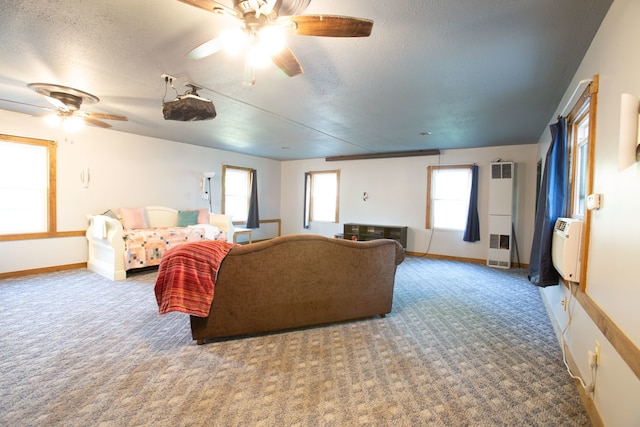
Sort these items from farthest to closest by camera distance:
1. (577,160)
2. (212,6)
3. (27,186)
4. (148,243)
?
(148,243)
(27,186)
(577,160)
(212,6)

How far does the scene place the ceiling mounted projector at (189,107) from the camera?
10.1ft

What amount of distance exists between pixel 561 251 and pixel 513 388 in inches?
42.5

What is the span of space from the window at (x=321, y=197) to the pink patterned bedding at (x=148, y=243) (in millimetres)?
3769

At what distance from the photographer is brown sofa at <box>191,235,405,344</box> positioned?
2502mm

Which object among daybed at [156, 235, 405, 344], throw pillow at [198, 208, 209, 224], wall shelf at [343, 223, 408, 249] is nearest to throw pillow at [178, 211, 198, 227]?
throw pillow at [198, 208, 209, 224]

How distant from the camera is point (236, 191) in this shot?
7684 millimetres

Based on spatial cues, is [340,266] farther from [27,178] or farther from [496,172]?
[27,178]

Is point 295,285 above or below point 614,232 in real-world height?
below

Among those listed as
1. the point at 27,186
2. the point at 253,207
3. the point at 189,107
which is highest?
the point at 189,107

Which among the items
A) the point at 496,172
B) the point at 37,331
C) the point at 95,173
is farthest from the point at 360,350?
the point at 95,173

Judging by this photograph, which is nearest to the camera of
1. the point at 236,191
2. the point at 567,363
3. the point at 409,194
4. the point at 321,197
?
the point at 567,363

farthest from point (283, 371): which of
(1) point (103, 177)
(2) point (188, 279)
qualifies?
(1) point (103, 177)

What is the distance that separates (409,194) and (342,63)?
16.0 feet

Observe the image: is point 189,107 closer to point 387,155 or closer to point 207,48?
point 207,48
